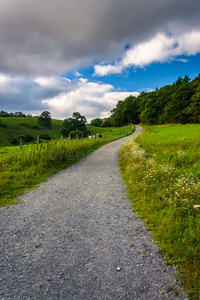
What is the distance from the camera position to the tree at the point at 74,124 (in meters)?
80.9

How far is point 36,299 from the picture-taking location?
2645 millimetres

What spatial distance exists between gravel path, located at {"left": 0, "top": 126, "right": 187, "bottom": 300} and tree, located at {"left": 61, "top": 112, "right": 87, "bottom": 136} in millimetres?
76256

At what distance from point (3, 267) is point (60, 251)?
44.4 inches

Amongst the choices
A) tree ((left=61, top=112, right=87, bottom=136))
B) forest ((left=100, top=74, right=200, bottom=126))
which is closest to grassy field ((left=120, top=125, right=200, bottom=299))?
forest ((left=100, top=74, right=200, bottom=126))

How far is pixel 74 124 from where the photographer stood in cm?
8350

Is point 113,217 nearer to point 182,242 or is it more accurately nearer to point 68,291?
point 182,242

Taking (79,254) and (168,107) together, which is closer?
(79,254)

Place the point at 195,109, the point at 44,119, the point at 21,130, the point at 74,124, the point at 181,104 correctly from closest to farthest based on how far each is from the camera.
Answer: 1. the point at 195,109
2. the point at 181,104
3. the point at 21,130
4. the point at 74,124
5. the point at 44,119

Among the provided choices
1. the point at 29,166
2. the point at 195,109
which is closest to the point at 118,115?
the point at 195,109

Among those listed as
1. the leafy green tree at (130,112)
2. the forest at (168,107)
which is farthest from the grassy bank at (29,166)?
the leafy green tree at (130,112)

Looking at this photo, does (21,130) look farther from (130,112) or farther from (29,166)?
(29,166)

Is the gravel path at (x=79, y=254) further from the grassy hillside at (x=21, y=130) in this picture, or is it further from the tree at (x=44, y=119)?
the tree at (x=44, y=119)

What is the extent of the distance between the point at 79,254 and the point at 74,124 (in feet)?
270

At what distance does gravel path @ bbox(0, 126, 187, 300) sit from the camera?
9.29 feet
